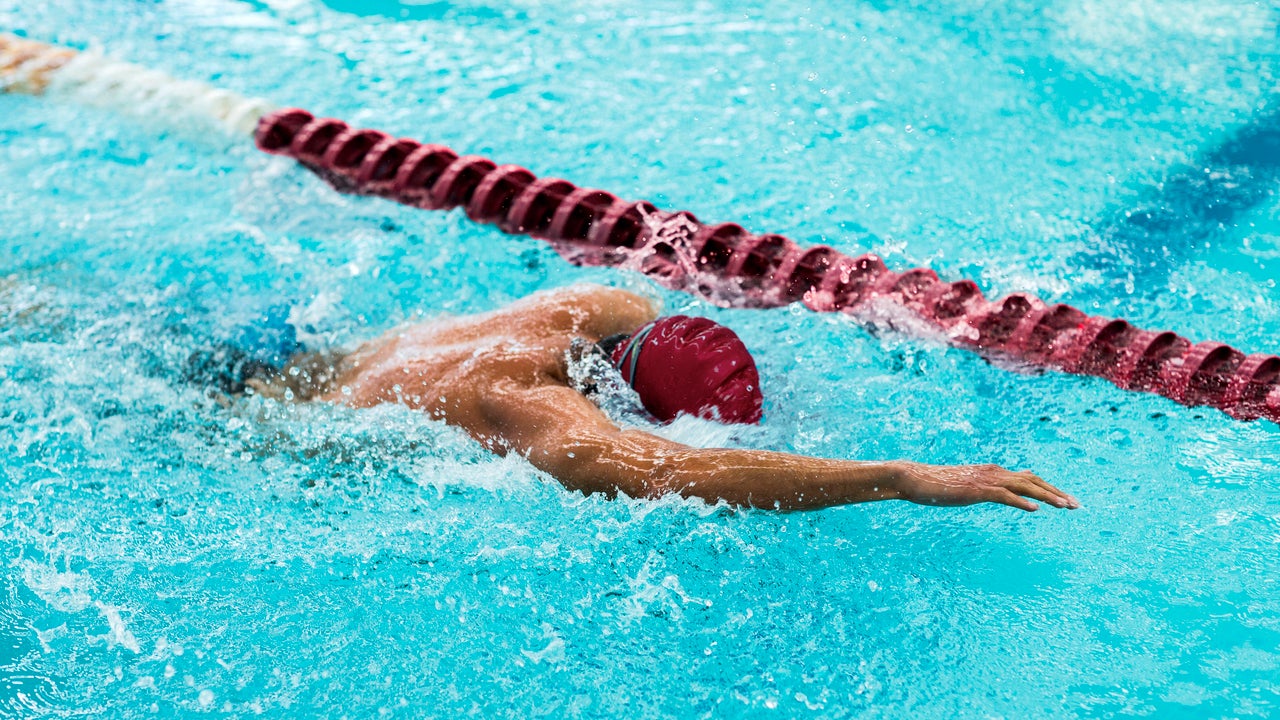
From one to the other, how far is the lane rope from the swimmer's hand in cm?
127

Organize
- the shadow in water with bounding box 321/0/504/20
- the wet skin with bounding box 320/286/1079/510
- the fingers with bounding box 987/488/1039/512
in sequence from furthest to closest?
1. the shadow in water with bounding box 321/0/504/20
2. the wet skin with bounding box 320/286/1079/510
3. the fingers with bounding box 987/488/1039/512

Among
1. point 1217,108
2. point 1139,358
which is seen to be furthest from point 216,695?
point 1217,108

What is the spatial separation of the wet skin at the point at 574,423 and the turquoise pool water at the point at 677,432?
4.5 inches

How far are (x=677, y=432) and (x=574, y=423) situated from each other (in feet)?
0.92

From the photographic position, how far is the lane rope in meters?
3.05

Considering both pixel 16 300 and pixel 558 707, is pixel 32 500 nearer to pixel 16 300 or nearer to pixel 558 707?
pixel 16 300

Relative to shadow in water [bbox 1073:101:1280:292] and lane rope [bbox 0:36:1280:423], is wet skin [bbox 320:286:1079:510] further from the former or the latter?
shadow in water [bbox 1073:101:1280:292]

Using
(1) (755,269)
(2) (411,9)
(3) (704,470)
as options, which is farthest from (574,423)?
(2) (411,9)

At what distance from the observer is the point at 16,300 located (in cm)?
346

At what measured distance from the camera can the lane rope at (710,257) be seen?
3.05 meters

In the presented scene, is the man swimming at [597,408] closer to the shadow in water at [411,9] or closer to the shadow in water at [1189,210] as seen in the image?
the shadow in water at [1189,210]

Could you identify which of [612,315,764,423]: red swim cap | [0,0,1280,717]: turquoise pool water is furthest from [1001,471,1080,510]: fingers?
[612,315,764,423]: red swim cap

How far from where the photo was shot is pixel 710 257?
379cm

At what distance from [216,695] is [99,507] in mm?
777
